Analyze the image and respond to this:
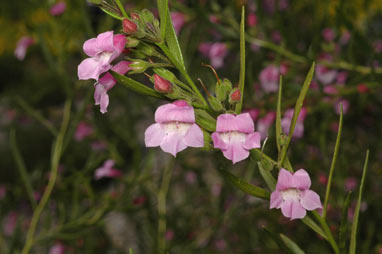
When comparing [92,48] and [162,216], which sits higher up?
[92,48]

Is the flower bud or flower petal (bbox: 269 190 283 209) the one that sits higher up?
the flower bud

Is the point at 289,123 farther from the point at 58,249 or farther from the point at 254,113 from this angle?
the point at 58,249

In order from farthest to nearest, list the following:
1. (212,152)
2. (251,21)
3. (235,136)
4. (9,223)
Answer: (9,223), (251,21), (212,152), (235,136)

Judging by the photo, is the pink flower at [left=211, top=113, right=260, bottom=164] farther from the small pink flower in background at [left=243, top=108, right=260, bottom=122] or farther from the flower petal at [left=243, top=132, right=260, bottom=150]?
the small pink flower in background at [left=243, top=108, right=260, bottom=122]

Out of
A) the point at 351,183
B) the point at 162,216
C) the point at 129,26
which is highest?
the point at 129,26

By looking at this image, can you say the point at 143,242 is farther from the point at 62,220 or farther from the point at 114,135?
the point at 62,220

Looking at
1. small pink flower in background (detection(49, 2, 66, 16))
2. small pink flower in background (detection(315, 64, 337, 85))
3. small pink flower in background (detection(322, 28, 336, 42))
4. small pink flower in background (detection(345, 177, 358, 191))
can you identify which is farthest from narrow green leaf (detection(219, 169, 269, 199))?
small pink flower in background (detection(345, 177, 358, 191))

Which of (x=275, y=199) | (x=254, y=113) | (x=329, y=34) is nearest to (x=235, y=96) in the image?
(x=275, y=199)
